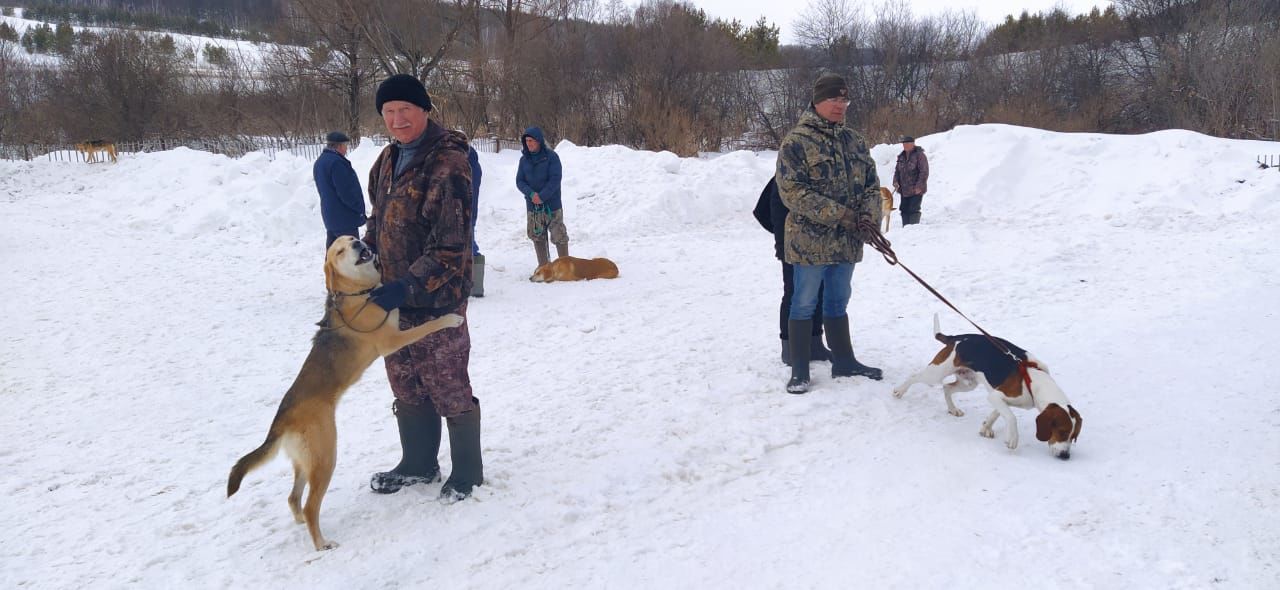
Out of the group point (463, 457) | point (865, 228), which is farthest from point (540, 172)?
point (463, 457)

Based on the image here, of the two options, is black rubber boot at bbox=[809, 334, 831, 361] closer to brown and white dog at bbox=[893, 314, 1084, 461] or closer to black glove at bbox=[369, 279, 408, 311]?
brown and white dog at bbox=[893, 314, 1084, 461]

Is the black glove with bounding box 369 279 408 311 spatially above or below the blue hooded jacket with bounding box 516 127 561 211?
below

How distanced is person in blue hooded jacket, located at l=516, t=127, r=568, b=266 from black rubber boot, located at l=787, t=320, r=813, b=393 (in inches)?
172

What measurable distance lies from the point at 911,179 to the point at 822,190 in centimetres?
788

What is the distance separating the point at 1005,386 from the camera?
388cm

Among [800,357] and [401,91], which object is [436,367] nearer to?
[401,91]

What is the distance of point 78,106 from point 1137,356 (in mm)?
32555

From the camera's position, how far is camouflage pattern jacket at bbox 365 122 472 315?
9.78 ft

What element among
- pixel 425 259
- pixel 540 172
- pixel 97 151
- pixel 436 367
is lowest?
pixel 436 367

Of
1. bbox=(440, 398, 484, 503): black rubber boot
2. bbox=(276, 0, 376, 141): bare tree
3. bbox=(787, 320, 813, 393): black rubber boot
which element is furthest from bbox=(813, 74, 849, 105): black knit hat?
bbox=(276, 0, 376, 141): bare tree

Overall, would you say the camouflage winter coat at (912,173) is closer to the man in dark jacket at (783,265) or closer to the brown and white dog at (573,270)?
the brown and white dog at (573,270)

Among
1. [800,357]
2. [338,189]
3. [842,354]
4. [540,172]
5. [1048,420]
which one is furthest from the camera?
[540,172]

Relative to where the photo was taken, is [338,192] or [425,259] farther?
[338,192]

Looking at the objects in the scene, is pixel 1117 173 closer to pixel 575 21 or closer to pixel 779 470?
pixel 779 470
